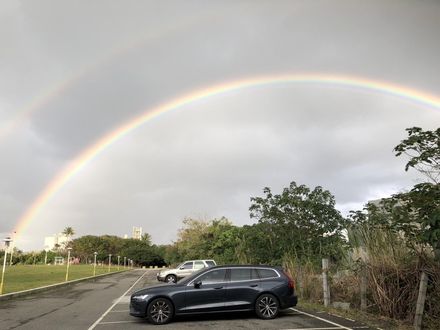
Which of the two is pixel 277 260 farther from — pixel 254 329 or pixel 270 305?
pixel 254 329

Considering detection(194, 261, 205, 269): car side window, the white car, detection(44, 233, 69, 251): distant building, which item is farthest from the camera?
detection(44, 233, 69, 251): distant building

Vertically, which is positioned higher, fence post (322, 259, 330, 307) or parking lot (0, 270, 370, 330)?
fence post (322, 259, 330, 307)

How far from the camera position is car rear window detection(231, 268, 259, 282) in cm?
1311

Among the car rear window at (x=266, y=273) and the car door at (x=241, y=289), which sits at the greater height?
the car rear window at (x=266, y=273)

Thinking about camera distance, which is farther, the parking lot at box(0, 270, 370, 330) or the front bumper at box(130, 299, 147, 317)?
the front bumper at box(130, 299, 147, 317)

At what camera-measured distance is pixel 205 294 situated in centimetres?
1254

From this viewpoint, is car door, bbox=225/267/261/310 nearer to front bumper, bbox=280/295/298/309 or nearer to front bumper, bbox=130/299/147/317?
front bumper, bbox=280/295/298/309

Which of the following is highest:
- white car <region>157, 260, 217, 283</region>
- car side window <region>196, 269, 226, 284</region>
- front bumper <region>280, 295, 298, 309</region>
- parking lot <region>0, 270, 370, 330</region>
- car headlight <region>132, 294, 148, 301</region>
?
white car <region>157, 260, 217, 283</region>

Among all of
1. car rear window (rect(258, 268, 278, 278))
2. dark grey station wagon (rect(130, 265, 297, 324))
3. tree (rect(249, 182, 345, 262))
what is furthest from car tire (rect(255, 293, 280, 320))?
tree (rect(249, 182, 345, 262))

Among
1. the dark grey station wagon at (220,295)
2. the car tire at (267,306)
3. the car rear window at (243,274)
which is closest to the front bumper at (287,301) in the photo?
the dark grey station wagon at (220,295)

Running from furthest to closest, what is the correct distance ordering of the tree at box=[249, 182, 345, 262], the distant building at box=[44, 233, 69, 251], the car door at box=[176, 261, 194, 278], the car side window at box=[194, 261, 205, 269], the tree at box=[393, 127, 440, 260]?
the distant building at box=[44, 233, 69, 251], the car door at box=[176, 261, 194, 278], the car side window at box=[194, 261, 205, 269], the tree at box=[249, 182, 345, 262], the tree at box=[393, 127, 440, 260]

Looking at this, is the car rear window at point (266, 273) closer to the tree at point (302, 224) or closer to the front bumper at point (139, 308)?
the front bumper at point (139, 308)

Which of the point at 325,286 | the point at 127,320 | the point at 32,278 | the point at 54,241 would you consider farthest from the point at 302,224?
the point at 54,241

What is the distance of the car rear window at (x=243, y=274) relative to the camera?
1311 cm
